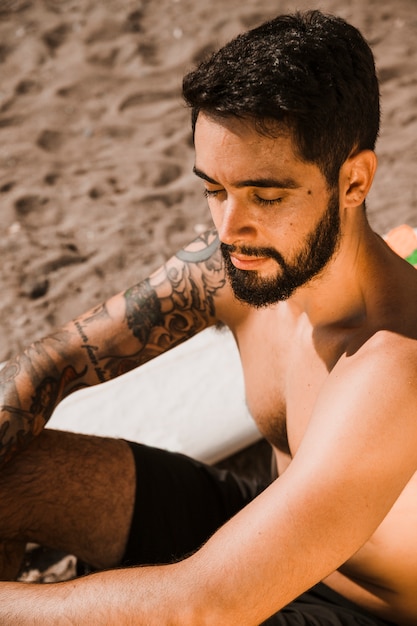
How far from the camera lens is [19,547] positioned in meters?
1.95


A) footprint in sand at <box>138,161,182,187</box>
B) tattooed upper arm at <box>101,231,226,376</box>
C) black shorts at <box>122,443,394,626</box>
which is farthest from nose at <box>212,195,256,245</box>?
footprint in sand at <box>138,161,182,187</box>

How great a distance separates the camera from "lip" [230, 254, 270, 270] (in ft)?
5.09

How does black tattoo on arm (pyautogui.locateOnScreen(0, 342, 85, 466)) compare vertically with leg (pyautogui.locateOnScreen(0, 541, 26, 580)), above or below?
above

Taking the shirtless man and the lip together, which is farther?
the lip

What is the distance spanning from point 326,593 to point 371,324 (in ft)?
2.15

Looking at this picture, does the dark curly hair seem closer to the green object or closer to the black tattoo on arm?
the black tattoo on arm

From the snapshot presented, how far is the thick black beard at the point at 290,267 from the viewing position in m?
1.50

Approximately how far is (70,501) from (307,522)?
31.3 inches

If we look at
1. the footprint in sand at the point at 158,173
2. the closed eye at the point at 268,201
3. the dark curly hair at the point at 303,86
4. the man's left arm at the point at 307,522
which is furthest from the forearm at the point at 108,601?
the footprint in sand at the point at 158,173

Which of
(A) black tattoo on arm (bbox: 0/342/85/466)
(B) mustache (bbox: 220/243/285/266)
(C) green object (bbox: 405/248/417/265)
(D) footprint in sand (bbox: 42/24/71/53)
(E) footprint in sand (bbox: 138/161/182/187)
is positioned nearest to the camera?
(B) mustache (bbox: 220/243/285/266)

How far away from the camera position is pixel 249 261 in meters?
1.56

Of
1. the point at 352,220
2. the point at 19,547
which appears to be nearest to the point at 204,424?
the point at 19,547

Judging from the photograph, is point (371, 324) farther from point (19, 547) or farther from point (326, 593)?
point (19, 547)

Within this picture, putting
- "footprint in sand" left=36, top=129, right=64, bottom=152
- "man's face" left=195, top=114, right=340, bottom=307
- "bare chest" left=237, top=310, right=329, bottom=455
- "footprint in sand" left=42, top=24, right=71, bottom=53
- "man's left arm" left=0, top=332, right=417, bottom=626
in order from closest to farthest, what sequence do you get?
"man's left arm" left=0, top=332, right=417, bottom=626, "man's face" left=195, top=114, right=340, bottom=307, "bare chest" left=237, top=310, right=329, bottom=455, "footprint in sand" left=36, top=129, right=64, bottom=152, "footprint in sand" left=42, top=24, right=71, bottom=53
